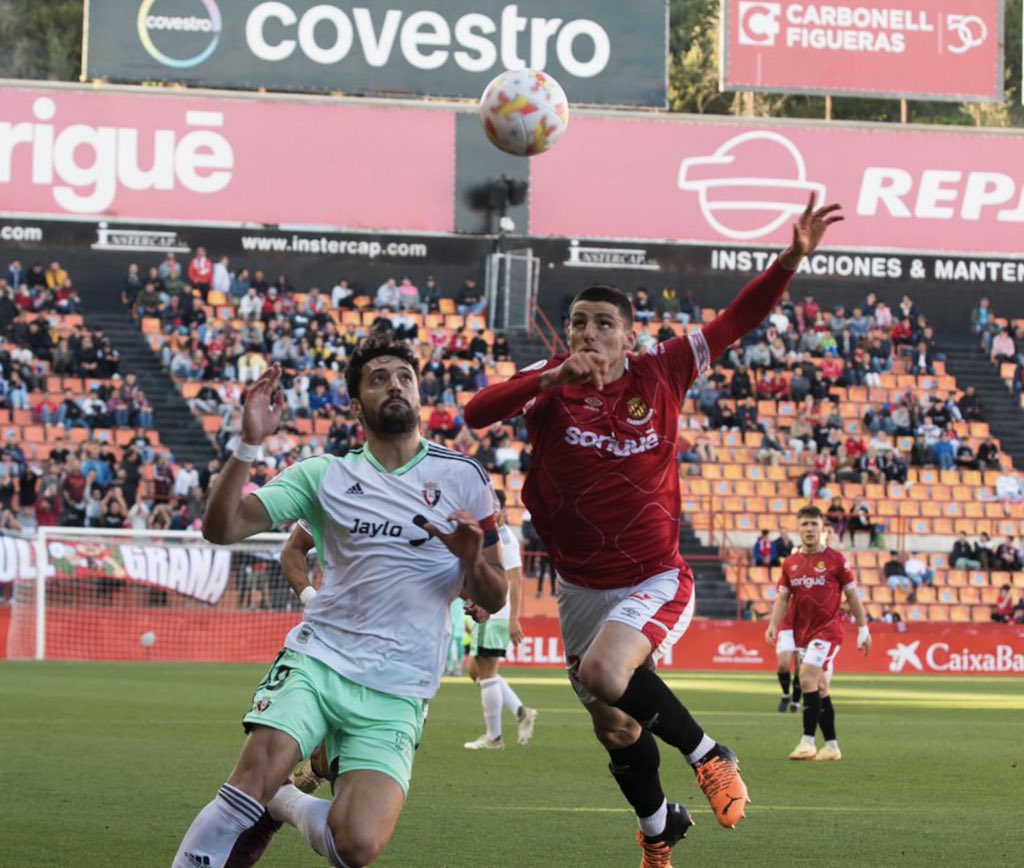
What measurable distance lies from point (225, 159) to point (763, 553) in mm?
14852

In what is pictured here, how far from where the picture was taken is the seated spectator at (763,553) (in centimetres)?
3281

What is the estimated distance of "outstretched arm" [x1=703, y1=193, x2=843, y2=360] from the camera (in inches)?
308

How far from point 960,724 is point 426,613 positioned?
1311 cm

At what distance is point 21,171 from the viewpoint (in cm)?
3897

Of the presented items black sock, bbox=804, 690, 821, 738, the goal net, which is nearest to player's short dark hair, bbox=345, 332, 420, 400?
black sock, bbox=804, 690, 821, 738

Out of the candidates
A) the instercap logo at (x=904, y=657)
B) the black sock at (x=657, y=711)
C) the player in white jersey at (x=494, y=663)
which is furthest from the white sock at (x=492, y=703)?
the instercap logo at (x=904, y=657)

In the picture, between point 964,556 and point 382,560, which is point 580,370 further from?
point 964,556

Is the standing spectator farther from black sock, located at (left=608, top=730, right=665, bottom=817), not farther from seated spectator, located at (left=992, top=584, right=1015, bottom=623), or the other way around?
black sock, located at (left=608, top=730, right=665, bottom=817)

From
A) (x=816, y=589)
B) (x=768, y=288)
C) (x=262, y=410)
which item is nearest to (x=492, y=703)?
(x=816, y=589)

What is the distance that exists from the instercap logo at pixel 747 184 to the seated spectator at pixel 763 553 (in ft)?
36.4

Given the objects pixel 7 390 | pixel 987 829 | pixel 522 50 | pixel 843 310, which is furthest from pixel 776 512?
pixel 987 829

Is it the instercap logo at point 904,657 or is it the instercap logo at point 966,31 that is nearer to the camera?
the instercap logo at point 904,657

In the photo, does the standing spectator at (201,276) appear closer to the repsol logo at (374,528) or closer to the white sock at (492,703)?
the white sock at (492,703)

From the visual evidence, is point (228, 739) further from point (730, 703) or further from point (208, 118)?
point (208, 118)
